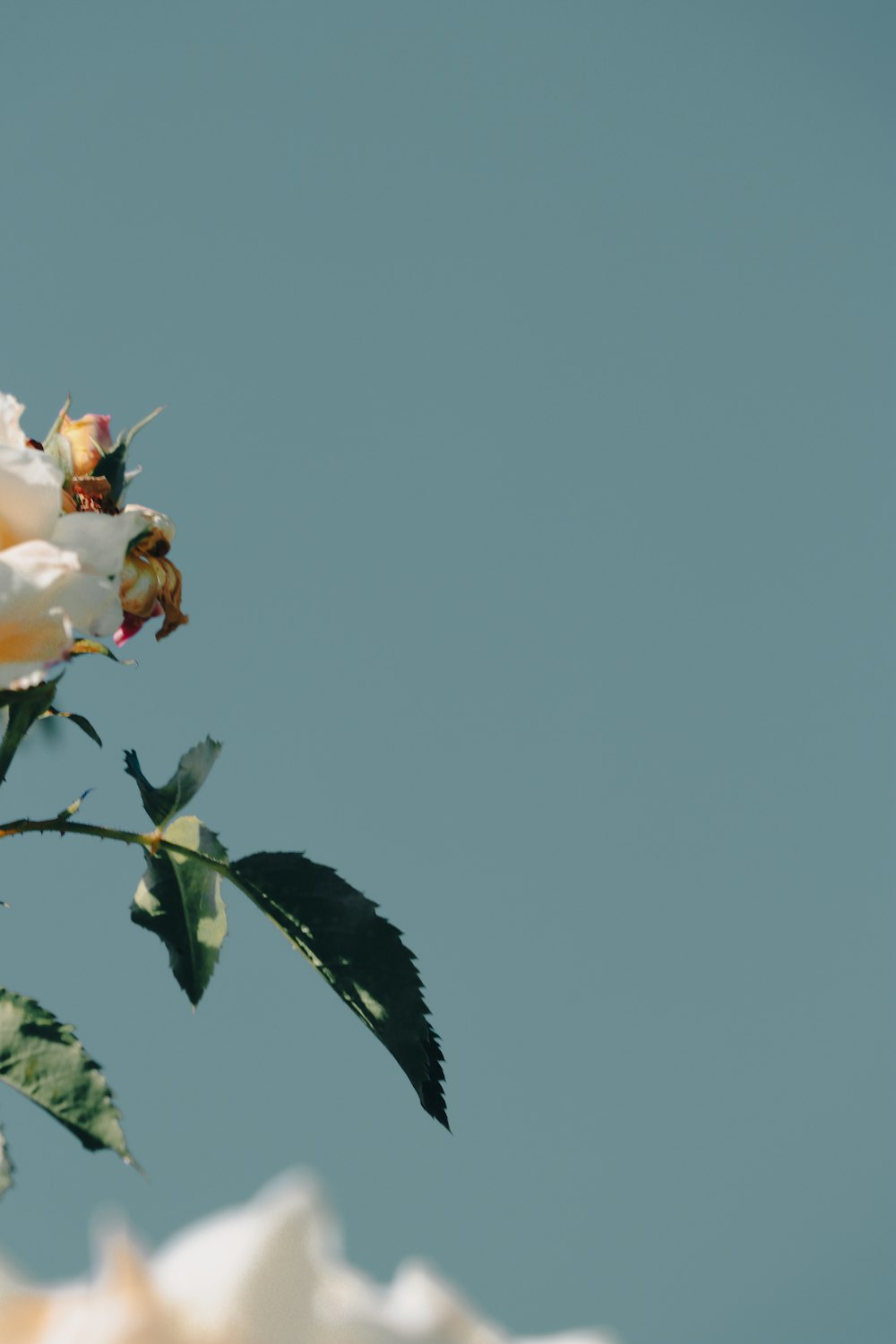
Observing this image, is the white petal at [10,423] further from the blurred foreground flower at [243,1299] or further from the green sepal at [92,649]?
the blurred foreground flower at [243,1299]

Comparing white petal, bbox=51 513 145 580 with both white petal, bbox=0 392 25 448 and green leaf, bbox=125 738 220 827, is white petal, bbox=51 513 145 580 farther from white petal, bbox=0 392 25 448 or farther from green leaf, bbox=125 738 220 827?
green leaf, bbox=125 738 220 827

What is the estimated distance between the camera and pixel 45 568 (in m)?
0.59

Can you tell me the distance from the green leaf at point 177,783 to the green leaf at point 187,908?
2cm

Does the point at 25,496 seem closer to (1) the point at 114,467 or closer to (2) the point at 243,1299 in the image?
(1) the point at 114,467

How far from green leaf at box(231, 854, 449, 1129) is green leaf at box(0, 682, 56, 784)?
8.1 inches

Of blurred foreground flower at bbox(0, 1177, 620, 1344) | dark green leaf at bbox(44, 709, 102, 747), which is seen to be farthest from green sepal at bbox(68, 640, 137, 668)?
blurred foreground flower at bbox(0, 1177, 620, 1344)

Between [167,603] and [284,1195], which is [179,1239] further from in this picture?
[167,603]

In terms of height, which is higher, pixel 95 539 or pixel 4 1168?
pixel 95 539

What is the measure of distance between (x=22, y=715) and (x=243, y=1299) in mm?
553

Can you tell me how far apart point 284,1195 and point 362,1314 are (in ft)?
0.07

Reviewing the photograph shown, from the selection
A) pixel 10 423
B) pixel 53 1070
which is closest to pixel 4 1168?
pixel 53 1070

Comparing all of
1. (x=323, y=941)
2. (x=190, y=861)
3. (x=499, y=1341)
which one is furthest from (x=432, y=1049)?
(x=499, y=1341)

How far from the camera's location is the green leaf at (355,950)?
79cm

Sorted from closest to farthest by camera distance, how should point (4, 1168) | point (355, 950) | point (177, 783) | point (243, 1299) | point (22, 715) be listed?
point (243, 1299), point (4, 1168), point (22, 715), point (355, 950), point (177, 783)
